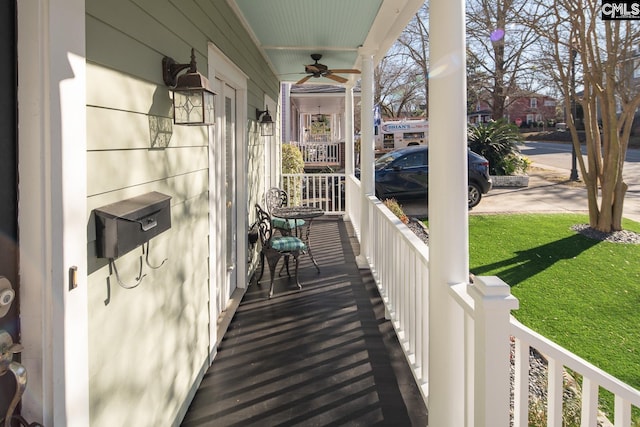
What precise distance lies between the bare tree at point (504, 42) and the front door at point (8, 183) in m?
7.57

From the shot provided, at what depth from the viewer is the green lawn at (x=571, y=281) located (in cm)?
374

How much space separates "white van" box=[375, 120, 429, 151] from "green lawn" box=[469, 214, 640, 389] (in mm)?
10778

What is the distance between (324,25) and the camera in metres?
4.39

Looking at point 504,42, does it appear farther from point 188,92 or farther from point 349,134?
point 188,92

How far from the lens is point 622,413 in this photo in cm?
128

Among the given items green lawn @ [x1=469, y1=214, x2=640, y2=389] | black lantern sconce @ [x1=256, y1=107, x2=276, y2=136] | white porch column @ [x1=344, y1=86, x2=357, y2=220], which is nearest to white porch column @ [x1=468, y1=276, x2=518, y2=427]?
green lawn @ [x1=469, y1=214, x2=640, y2=389]

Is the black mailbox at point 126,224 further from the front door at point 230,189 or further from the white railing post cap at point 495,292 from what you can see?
the front door at point 230,189

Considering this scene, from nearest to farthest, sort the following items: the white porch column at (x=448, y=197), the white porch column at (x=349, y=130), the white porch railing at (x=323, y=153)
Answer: the white porch column at (x=448, y=197), the white porch column at (x=349, y=130), the white porch railing at (x=323, y=153)

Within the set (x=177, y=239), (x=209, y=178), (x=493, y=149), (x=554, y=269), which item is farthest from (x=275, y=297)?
(x=493, y=149)

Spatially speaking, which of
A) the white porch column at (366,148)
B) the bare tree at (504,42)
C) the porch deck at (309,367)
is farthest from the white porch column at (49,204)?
the bare tree at (504,42)

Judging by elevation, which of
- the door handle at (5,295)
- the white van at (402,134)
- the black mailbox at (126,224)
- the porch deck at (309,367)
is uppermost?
the white van at (402,134)

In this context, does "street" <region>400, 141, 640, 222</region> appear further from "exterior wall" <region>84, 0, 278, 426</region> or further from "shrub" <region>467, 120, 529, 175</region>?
"exterior wall" <region>84, 0, 278, 426</region>

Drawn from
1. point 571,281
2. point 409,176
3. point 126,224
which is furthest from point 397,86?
point 126,224

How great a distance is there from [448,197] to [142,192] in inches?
48.8
